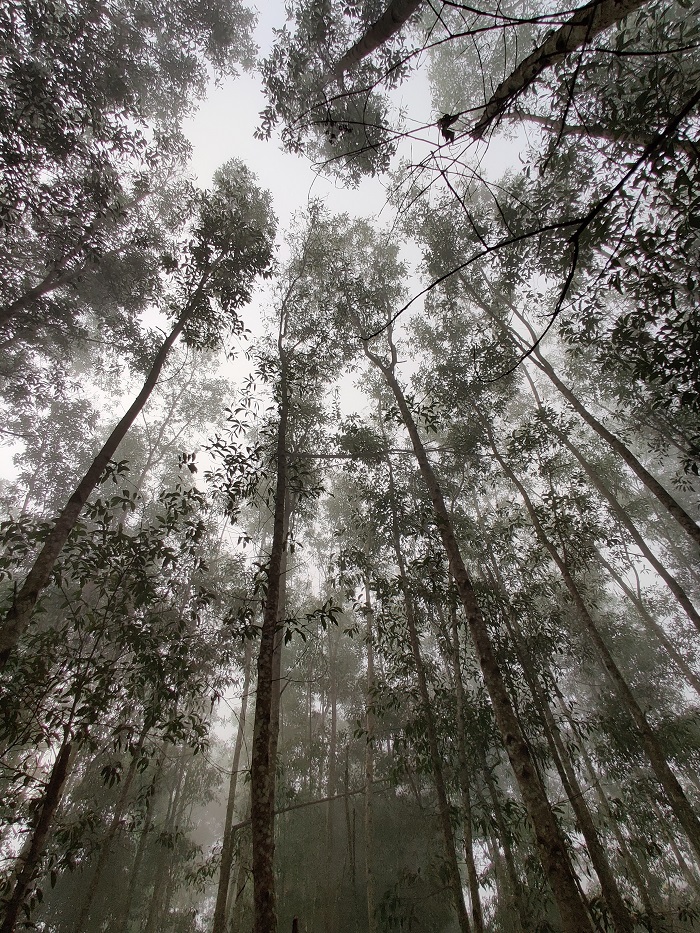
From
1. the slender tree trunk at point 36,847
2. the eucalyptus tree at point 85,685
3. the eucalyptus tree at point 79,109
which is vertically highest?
the eucalyptus tree at point 79,109

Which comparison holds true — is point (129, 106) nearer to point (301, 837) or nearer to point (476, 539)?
point (476, 539)

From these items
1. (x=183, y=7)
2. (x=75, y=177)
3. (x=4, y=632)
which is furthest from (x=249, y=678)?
(x=183, y=7)

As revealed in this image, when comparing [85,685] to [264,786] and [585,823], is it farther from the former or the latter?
[585,823]

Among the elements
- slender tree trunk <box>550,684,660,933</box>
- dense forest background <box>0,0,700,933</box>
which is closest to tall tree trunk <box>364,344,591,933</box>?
dense forest background <box>0,0,700,933</box>

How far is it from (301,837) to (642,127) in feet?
64.8

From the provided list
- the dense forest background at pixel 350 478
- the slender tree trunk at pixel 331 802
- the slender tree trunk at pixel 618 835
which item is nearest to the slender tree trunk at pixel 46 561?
the dense forest background at pixel 350 478

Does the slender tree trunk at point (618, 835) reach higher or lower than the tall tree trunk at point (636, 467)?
lower

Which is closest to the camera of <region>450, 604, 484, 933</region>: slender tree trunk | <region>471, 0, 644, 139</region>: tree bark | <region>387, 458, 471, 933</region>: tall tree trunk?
<region>471, 0, 644, 139</region>: tree bark

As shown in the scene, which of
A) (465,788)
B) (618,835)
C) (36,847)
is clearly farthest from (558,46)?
(618,835)

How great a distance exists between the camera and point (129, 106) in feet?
28.0

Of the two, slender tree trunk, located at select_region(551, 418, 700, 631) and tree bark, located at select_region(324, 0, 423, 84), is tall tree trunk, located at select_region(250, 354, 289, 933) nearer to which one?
tree bark, located at select_region(324, 0, 423, 84)

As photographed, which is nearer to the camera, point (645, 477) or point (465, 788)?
point (465, 788)

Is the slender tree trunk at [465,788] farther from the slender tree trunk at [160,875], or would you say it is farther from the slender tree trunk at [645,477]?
the slender tree trunk at [160,875]

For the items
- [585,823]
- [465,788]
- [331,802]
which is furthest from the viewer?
[331,802]
